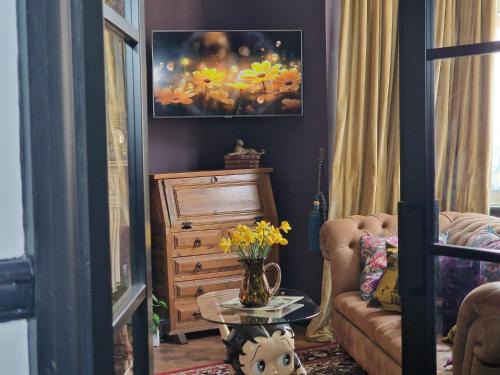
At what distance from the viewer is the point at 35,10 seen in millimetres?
1009

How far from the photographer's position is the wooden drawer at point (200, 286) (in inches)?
203

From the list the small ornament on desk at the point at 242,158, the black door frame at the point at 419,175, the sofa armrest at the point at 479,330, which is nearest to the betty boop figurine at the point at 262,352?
the black door frame at the point at 419,175

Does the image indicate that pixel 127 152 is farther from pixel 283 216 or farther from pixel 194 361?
pixel 283 216

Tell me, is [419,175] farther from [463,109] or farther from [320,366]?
[320,366]

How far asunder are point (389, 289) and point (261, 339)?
88cm

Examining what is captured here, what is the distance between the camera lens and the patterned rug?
4301 mm

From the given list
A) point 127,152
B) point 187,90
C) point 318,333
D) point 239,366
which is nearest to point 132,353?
point 127,152

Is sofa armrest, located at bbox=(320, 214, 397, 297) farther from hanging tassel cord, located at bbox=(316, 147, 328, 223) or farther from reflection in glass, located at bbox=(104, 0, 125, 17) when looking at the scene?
reflection in glass, located at bbox=(104, 0, 125, 17)

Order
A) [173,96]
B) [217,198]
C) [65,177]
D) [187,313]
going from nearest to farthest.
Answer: [65,177] < [187,313] < [217,198] < [173,96]

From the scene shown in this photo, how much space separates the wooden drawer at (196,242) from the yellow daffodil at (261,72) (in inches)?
47.5

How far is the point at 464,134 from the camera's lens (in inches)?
89.9

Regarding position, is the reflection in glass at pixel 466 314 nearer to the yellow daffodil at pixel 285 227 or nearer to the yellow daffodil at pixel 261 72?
the yellow daffodil at pixel 285 227

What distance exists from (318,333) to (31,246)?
4251 millimetres

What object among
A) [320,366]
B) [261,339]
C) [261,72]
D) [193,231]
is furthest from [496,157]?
[261,72]
